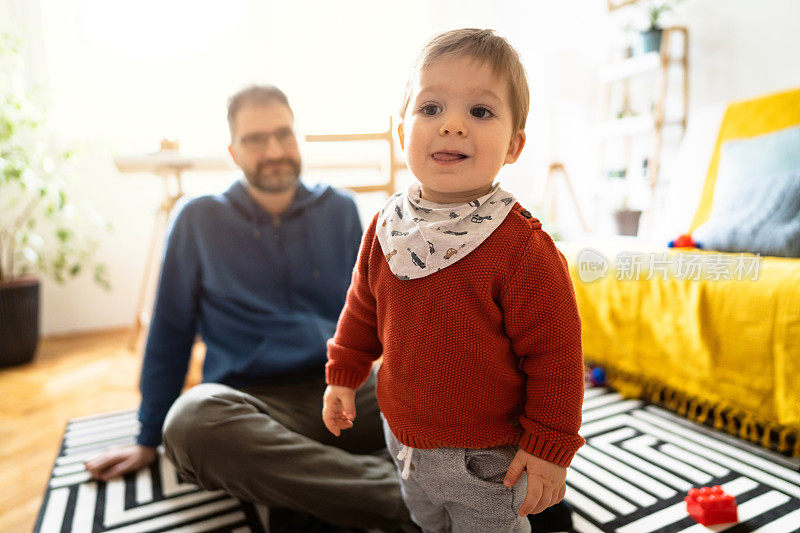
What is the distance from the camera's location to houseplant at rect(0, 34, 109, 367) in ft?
6.89

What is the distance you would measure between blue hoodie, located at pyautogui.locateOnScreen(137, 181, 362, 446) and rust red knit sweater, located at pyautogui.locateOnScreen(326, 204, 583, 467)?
511 millimetres

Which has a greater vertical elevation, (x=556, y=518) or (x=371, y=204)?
(x=371, y=204)

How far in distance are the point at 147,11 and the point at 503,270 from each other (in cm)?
289

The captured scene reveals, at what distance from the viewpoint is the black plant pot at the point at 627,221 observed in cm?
251

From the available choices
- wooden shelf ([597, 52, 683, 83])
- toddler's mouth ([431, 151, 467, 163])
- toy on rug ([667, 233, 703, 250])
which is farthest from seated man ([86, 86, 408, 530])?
wooden shelf ([597, 52, 683, 83])

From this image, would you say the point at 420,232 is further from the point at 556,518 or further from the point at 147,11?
the point at 147,11

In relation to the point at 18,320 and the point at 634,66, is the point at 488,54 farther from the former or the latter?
the point at 18,320

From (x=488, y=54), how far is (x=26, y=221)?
2.65 metres

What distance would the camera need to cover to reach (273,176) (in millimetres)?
1160

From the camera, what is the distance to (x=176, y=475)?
1.24 m

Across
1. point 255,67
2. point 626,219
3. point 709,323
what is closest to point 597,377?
point 709,323

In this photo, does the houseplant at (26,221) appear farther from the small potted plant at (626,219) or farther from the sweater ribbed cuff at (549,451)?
the small potted plant at (626,219)

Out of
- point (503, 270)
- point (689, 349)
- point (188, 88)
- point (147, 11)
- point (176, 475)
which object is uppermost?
point (147, 11)

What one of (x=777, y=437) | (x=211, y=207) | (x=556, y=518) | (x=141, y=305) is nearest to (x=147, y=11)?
(x=141, y=305)
